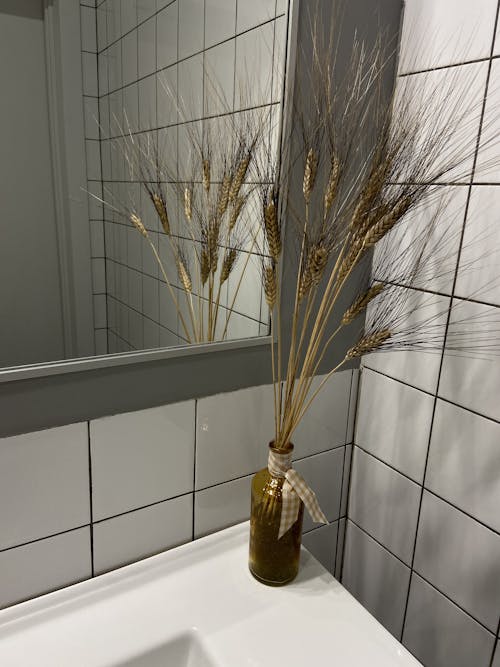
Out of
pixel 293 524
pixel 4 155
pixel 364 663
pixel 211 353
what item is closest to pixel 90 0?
pixel 4 155

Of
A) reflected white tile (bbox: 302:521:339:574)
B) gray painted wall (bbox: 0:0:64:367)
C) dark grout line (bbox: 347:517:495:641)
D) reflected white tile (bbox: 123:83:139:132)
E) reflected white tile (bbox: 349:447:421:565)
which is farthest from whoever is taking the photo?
reflected white tile (bbox: 302:521:339:574)

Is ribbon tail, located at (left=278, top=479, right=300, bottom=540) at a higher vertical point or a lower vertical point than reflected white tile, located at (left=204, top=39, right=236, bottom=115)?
lower

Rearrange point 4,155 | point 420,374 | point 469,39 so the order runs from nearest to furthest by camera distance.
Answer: point 4,155 < point 469,39 < point 420,374

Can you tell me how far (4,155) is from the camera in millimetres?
732

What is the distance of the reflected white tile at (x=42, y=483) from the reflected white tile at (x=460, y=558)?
2.09 ft

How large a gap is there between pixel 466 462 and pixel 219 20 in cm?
87

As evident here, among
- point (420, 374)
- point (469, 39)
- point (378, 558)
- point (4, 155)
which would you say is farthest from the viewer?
point (378, 558)

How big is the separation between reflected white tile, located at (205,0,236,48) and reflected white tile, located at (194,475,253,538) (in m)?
0.79

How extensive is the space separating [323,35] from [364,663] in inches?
39.3

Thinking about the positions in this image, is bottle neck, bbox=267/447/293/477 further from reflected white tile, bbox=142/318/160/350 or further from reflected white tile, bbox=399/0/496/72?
reflected white tile, bbox=399/0/496/72

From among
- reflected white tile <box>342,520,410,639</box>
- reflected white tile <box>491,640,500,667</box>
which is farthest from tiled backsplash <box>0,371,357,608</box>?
reflected white tile <box>491,640,500,667</box>

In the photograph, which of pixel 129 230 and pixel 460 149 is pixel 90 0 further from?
pixel 460 149

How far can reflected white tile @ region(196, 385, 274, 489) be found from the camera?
954 millimetres

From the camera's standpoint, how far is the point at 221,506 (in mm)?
1010
